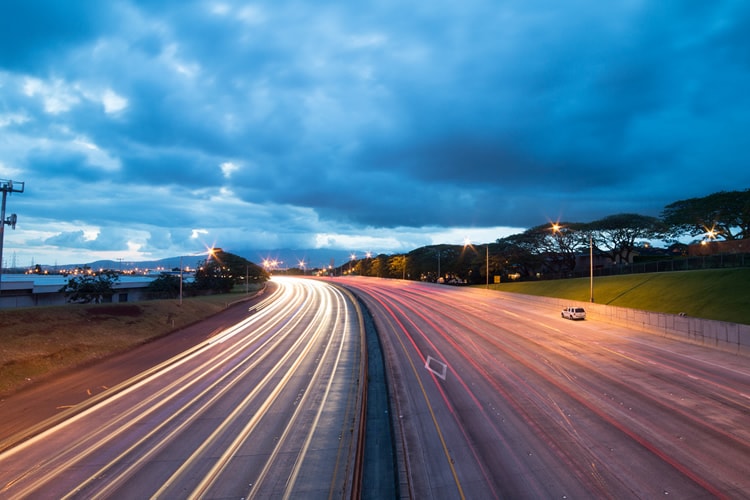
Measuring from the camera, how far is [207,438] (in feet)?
51.5

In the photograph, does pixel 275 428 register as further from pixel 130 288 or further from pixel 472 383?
pixel 130 288

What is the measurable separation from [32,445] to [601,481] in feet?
69.3

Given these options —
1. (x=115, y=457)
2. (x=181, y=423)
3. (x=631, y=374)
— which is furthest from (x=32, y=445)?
(x=631, y=374)

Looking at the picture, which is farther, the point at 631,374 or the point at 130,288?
the point at 130,288

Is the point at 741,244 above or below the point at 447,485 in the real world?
above

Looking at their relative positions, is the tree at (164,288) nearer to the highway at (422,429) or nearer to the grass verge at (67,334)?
the grass verge at (67,334)

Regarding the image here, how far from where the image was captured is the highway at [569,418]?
12180 mm

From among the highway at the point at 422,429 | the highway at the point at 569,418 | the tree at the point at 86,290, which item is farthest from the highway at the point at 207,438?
the tree at the point at 86,290

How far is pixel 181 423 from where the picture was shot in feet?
56.4

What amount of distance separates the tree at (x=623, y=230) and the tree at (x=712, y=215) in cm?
310

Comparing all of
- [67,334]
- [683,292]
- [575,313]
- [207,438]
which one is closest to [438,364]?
[207,438]

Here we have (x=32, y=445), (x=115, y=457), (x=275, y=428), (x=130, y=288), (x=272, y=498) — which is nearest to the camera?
(x=272, y=498)

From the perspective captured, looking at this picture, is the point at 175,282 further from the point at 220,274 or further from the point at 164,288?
the point at 220,274

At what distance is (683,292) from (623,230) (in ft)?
165
